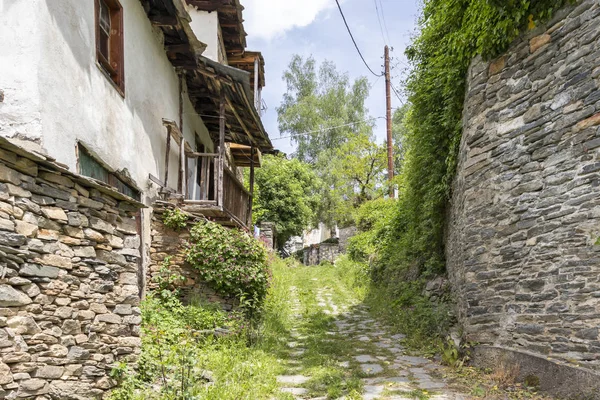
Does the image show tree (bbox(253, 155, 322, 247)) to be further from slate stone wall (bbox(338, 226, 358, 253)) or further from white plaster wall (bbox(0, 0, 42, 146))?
white plaster wall (bbox(0, 0, 42, 146))

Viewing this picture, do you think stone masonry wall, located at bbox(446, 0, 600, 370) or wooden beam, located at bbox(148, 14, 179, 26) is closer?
stone masonry wall, located at bbox(446, 0, 600, 370)

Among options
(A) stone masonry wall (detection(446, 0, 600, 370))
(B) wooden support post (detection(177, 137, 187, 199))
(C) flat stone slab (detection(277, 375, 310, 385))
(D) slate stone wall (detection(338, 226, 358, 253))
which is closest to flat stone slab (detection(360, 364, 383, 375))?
(C) flat stone slab (detection(277, 375, 310, 385))

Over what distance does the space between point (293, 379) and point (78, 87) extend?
14.5ft


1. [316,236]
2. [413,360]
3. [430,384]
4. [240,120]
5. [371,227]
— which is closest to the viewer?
[430,384]

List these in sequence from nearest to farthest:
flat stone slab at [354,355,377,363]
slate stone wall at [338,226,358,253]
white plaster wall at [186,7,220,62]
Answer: flat stone slab at [354,355,377,363]
white plaster wall at [186,7,220,62]
slate stone wall at [338,226,358,253]

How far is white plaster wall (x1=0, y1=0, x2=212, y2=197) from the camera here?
13.8 ft

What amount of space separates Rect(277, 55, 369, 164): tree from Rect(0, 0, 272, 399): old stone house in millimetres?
20553

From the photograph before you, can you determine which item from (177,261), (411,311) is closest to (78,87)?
(177,261)

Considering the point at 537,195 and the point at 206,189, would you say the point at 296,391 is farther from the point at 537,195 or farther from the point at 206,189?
the point at 206,189

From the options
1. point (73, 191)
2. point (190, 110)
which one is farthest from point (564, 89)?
point (190, 110)

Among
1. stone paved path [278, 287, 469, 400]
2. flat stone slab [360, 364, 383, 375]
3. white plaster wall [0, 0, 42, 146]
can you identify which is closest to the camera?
white plaster wall [0, 0, 42, 146]

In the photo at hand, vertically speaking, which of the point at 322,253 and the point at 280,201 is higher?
the point at 280,201

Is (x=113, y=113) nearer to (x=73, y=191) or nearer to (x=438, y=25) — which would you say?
(x=73, y=191)

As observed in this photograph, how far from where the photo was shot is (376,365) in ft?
20.2
